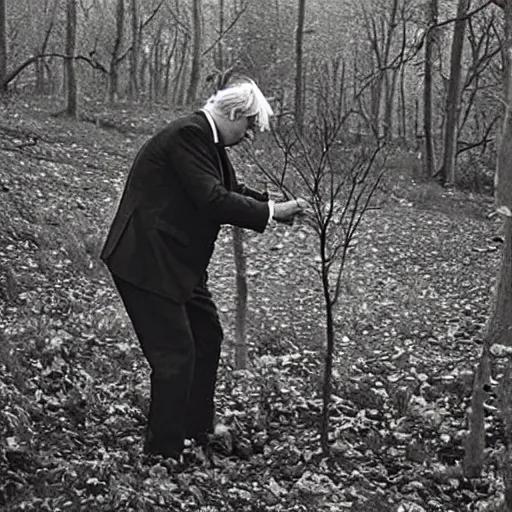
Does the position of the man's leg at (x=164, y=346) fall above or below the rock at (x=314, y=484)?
above

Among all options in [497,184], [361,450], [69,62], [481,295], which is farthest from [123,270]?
[69,62]

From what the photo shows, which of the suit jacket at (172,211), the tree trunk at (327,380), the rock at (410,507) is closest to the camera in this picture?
the suit jacket at (172,211)

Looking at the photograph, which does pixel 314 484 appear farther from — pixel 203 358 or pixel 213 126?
pixel 213 126

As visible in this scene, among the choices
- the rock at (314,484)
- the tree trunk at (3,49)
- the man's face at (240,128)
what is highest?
the tree trunk at (3,49)

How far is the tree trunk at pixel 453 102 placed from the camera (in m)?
17.8

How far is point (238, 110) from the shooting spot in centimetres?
413

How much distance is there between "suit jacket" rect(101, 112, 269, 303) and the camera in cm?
402

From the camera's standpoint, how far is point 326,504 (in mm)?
4352

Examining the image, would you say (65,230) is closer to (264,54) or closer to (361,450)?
(361,450)

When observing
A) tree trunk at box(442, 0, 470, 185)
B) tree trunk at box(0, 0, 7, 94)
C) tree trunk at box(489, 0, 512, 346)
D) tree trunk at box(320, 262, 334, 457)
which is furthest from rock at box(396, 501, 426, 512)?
tree trunk at box(0, 0, 7, 94)

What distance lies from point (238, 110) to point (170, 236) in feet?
2.39

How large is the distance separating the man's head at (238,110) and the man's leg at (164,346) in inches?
36.2

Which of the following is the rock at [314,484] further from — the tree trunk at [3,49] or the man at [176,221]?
the tree trunk at [3,49]

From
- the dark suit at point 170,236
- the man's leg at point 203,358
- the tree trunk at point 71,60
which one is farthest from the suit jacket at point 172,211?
the tree trunk at point 71,60
